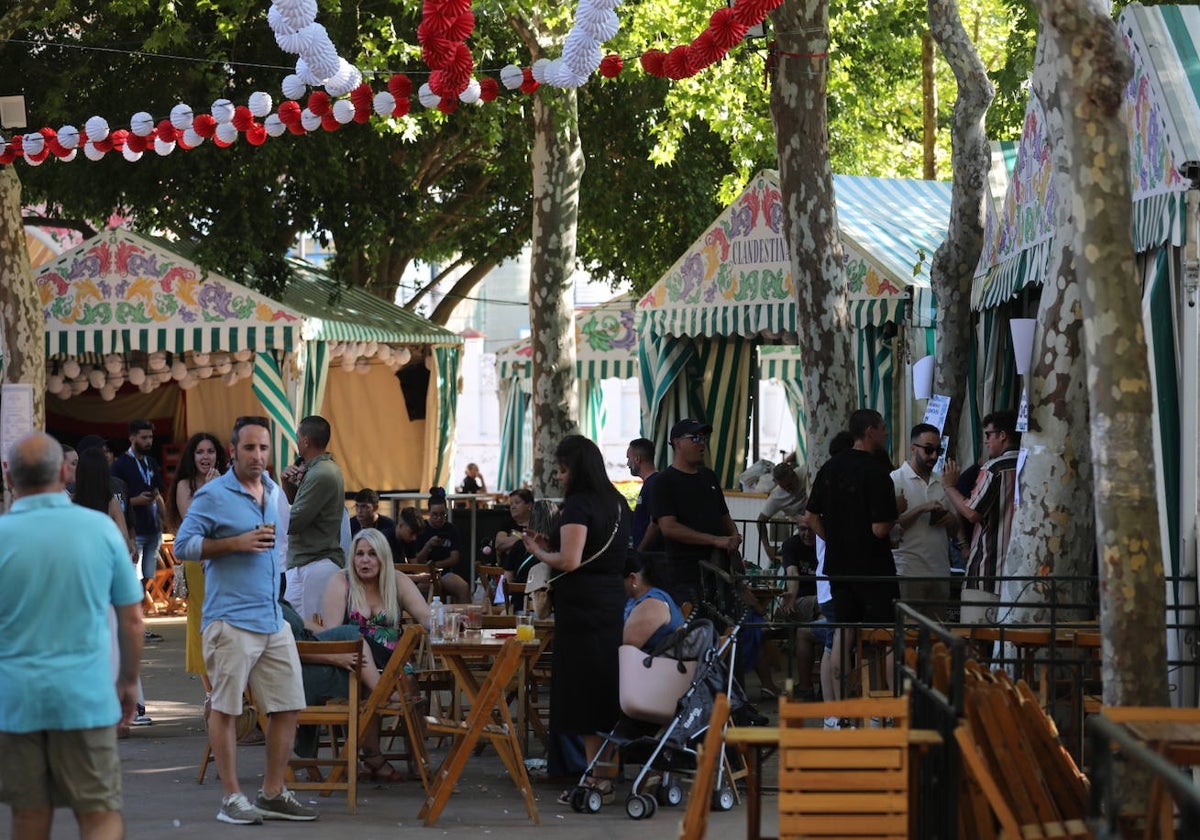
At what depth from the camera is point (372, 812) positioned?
8.25 m

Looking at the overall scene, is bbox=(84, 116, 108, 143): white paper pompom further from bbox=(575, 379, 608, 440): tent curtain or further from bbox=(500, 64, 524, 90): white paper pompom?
bbox=(575, 379, 608, 440): tent curtain

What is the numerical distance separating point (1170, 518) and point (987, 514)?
222cm

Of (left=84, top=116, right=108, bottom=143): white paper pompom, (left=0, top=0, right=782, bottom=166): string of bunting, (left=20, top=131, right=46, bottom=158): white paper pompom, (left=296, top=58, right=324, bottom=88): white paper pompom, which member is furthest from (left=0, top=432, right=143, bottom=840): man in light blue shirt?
(left=20, top=131, right=46, bottom=158): white paper pompom

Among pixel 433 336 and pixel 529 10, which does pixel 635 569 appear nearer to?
pixel 529 10

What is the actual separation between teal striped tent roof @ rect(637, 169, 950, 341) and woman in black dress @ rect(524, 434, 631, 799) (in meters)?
6.84

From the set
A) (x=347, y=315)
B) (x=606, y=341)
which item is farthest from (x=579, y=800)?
(x=347, y=315)

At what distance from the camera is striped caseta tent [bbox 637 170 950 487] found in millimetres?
15352

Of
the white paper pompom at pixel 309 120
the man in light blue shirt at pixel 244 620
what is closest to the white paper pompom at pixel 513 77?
the white paper pompom at pixel 309 120

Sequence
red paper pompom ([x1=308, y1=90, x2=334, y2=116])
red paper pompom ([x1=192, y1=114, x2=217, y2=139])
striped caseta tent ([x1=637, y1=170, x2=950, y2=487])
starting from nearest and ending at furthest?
red paper pompom ([x1=308, y1=90, x2=334, y2=116]) → red paper pompom ([x1=192, y1=114, x2=217, y2=139]) → striped caseta tent ([x1=637, y1=170, x2=950, y2=487])

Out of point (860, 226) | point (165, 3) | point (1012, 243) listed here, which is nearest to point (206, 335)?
point (165, 3)

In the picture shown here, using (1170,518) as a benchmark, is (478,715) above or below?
below

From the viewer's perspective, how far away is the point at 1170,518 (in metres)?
8.27

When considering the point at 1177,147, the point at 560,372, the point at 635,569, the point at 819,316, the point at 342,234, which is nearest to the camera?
the point at 1177,147

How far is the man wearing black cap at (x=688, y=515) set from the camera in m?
10.3
